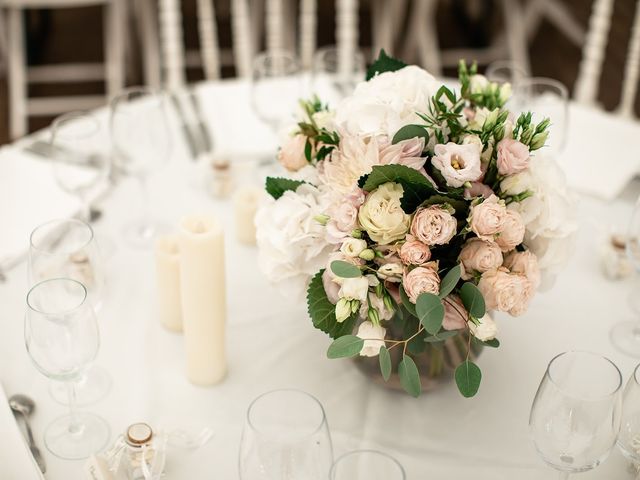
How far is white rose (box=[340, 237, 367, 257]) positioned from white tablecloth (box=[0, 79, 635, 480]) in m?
0.30

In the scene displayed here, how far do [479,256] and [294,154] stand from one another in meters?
0.31

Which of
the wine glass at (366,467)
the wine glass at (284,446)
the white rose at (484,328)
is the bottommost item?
the wine glass at (366,467)

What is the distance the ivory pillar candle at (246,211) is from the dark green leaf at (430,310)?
0.58 metres

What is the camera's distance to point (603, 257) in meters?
1.52

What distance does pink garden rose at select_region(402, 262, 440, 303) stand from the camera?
3.22 ft

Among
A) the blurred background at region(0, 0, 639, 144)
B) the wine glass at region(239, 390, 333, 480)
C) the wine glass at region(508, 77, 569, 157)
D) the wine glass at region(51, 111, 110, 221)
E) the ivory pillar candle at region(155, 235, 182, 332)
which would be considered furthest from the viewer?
the blurred background at region(0, 0, 639, 144)

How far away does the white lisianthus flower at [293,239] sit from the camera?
1.09m

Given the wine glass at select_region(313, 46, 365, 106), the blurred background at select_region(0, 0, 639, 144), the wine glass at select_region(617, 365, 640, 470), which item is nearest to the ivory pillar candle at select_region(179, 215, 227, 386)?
the wine glass at select_region(617, 365, 640, 470)

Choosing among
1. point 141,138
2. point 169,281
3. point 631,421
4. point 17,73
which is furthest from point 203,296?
point 17,73

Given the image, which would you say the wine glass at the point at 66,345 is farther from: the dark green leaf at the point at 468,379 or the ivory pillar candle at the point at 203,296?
the dark green leaf at the point at 468,379

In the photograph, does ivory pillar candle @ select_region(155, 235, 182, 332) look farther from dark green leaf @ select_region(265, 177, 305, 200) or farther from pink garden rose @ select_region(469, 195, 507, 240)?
pink garden rose @ select_region(469, 195, 507, 240)

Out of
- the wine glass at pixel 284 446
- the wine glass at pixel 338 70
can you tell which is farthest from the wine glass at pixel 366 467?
the wine glass at pixel 338 70

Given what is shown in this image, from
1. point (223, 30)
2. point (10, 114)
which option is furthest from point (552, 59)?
point (10, 114)

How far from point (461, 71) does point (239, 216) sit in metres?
0.50
